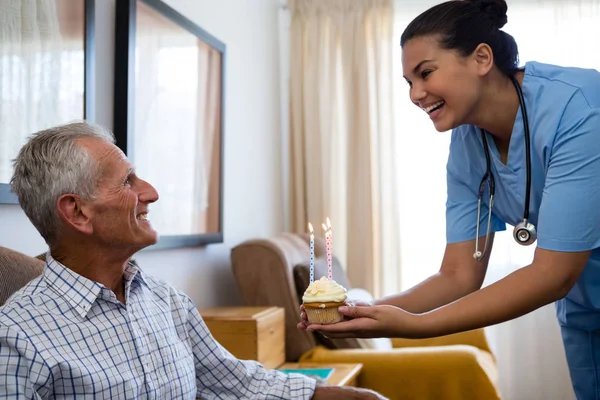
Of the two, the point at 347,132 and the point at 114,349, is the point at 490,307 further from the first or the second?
the point at 347,132

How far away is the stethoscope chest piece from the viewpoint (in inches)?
68.9

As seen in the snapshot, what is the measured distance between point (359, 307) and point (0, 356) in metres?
0.76

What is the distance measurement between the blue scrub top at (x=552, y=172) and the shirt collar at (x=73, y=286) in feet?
3.21

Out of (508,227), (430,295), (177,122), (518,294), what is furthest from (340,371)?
(508,227)

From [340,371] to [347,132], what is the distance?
7.29 ft

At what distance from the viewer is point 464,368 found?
298 cm

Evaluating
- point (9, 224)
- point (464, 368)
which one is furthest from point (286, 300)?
point (9, 224)

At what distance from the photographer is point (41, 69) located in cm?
210

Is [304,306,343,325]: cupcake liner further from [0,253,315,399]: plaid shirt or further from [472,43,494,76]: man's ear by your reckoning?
[472,43,494,76]: man's ear

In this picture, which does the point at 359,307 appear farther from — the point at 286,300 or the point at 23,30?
the point at 286,300

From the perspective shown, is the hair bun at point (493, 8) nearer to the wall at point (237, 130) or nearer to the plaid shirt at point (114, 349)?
the plaid shirt at point (114, 349)

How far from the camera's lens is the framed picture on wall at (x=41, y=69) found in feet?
6.41

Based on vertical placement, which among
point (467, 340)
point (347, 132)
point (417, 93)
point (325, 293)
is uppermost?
point (347, 132)

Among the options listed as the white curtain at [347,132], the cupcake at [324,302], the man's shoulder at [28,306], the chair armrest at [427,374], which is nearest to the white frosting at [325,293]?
the cupcake at [324,302]
